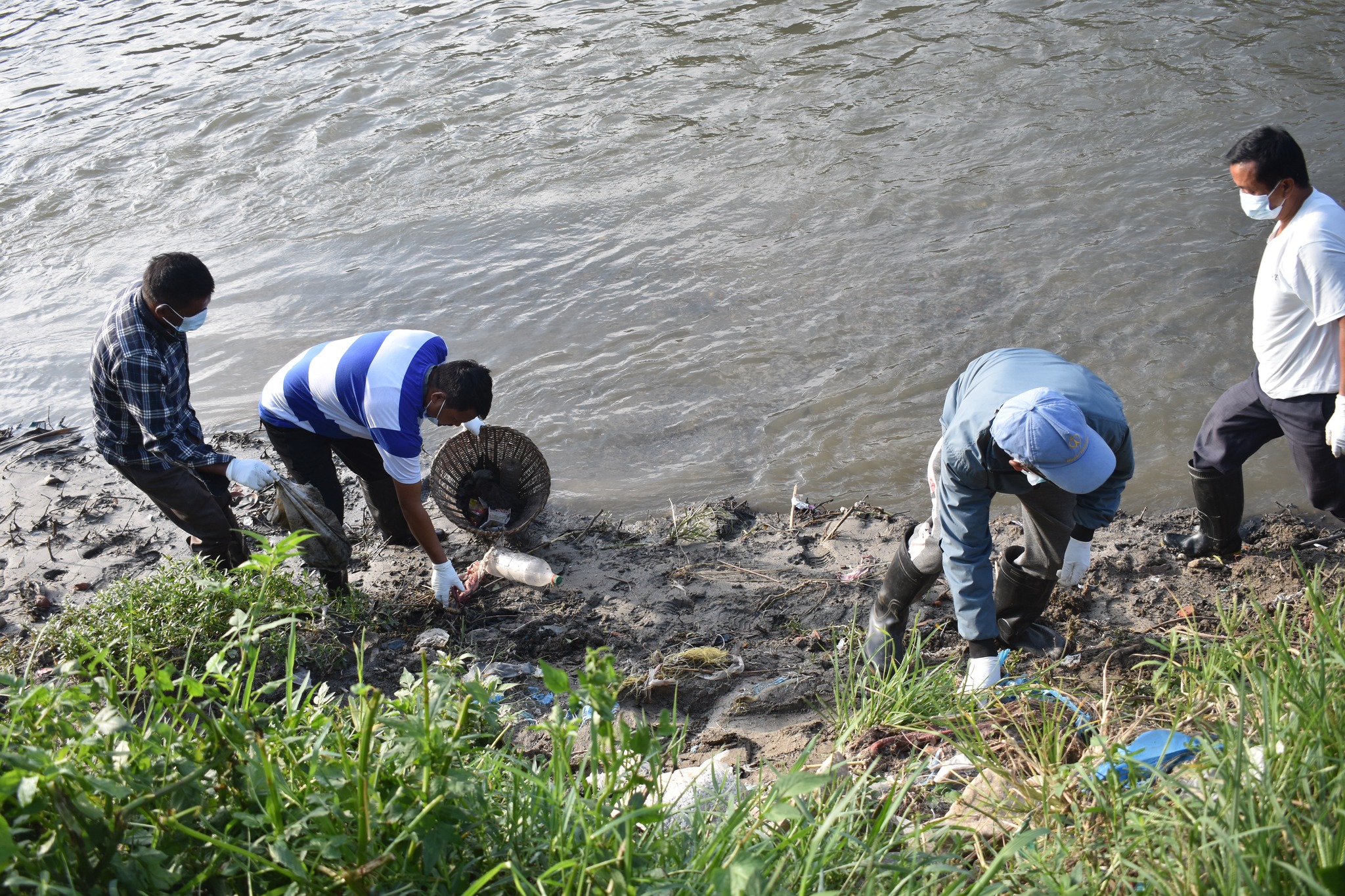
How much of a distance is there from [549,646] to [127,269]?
715 centimetres

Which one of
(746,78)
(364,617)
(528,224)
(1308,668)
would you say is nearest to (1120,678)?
(1308,668)

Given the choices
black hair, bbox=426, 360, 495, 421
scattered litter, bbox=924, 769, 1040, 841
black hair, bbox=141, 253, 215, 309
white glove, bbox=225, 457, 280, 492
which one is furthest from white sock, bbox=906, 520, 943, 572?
black hair, bbox=141, 253, 215, 309

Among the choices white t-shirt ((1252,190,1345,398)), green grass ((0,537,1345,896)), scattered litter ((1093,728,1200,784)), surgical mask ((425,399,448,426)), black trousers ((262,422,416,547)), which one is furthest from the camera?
black trousers ((262,422,416,547))

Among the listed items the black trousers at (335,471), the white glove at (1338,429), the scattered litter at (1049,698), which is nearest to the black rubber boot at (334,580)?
the black trousers at (335,471)

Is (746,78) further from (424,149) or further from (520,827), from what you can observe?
(520,827)

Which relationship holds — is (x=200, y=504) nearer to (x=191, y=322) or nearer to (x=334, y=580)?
(x=334, y=580)

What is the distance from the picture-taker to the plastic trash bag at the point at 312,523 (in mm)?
4391

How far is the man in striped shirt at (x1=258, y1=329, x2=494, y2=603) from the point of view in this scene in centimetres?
418

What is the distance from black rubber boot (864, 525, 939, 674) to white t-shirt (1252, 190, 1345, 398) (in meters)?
1.68

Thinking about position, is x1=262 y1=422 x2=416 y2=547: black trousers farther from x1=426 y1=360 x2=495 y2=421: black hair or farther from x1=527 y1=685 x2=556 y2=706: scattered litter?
x1=527 y1=685 x2=556 y2=706: scattered litter

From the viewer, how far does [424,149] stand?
10.1 metres

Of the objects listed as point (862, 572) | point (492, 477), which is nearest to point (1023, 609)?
point (862, 572)

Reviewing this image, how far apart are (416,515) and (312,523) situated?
1.69 feet

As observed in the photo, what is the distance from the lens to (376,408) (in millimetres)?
4184
